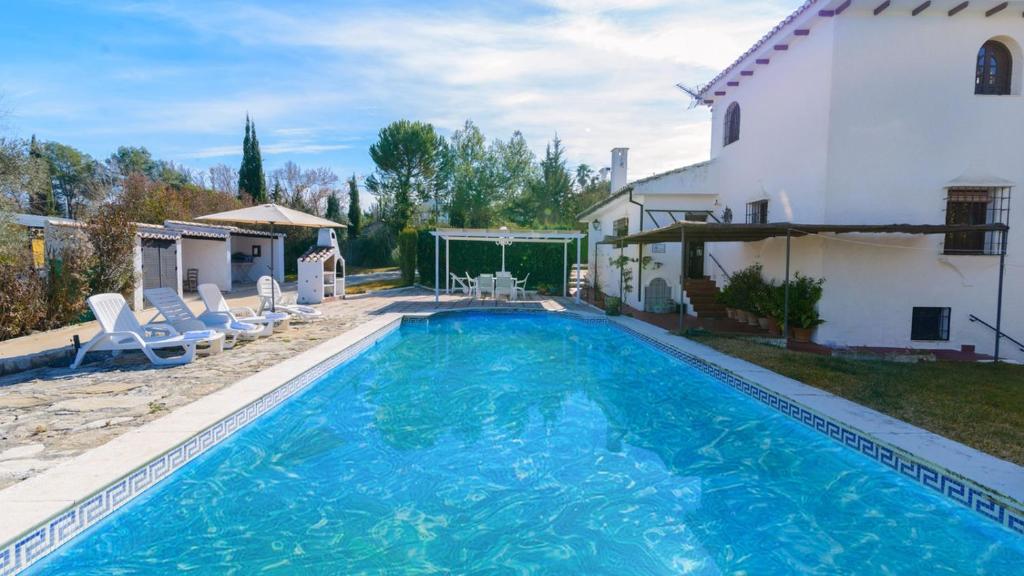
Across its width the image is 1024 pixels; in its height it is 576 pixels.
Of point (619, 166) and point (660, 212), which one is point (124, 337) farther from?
point (619, 166)

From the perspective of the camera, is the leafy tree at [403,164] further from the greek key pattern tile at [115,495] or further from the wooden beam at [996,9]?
the greek key pattern tile at [115,495]

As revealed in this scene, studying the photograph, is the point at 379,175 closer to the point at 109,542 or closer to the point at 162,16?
the point at 162,16

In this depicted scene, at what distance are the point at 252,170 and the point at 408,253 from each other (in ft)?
55.5

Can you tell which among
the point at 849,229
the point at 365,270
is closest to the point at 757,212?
the point at 849,229

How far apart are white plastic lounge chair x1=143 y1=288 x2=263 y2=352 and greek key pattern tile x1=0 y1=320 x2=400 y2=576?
138 inches

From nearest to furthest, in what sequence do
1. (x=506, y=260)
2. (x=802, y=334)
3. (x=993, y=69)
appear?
(x=993, y=69) → (x=802, y=334) → (x=506, y=260)

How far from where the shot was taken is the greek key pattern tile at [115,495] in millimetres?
3127

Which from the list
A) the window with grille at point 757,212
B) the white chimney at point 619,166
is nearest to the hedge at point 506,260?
the white chimney at point 619,166

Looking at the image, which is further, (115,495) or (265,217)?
Result: (265,217)

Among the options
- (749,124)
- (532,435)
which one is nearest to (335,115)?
(749,124)

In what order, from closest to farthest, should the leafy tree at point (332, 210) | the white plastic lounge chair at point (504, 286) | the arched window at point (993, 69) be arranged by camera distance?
the arched window at point (993, 69)
the white plastic lounge chair at point (504, 286)
the leafy tree at point (332, 210)

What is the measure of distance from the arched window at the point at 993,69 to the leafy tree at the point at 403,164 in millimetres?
29940

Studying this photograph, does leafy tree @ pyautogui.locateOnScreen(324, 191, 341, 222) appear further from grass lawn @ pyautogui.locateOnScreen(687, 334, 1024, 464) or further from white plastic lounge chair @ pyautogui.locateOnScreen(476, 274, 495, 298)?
grass lawn @ pyautogui.locateOnScreen(687, 334, 1024, 464)

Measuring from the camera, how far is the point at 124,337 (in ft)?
25.1
